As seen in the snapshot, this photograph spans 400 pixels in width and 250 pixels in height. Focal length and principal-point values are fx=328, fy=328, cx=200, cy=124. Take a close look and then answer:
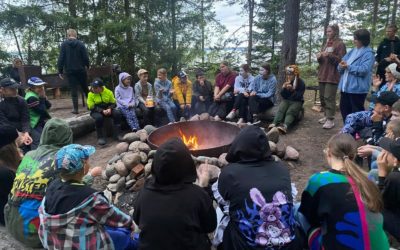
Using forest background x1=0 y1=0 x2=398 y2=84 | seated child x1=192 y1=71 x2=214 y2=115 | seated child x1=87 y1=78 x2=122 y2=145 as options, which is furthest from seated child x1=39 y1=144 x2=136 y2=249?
forest background x1=0 y1=0 x2=398 y2=84

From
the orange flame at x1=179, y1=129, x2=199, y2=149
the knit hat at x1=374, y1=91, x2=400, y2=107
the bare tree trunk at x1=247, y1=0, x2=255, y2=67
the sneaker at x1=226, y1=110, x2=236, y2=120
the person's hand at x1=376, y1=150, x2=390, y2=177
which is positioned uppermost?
the bare tree trunk at x1=247, y1=0, x2=255, y2=67

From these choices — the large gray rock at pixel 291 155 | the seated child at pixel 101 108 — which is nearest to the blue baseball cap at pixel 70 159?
the large gray rock at pixel 291 155

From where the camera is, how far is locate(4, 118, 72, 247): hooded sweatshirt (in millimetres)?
2883

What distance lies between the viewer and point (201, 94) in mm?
7793

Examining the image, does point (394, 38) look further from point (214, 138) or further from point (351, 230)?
point (351, 230)

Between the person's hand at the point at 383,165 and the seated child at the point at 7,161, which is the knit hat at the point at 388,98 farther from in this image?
the seated child at the point at 7,161

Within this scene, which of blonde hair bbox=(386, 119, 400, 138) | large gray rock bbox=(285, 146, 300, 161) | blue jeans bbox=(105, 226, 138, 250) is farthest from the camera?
large gray rock bbox=(285, 146, 300, 161)

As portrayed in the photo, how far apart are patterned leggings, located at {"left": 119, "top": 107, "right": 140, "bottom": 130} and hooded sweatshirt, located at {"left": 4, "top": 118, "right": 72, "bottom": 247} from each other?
3738 mm

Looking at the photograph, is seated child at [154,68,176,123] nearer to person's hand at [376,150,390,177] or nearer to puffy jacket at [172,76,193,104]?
puffy jacket at [172,76,193,104]

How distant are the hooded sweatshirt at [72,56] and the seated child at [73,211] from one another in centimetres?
579

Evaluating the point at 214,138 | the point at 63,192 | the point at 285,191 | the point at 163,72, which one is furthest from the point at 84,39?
the point at 285,191

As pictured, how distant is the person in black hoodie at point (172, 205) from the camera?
2213 millimetres

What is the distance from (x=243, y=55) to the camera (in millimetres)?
18141

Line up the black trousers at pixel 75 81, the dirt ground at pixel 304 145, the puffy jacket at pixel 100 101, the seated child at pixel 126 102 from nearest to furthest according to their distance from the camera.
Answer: the dirt ground at pixel 304 145 < the puffy jacket at pixel 100 101 < the seated child at pixel 126 102 < the black trousers at pixel 75 81
